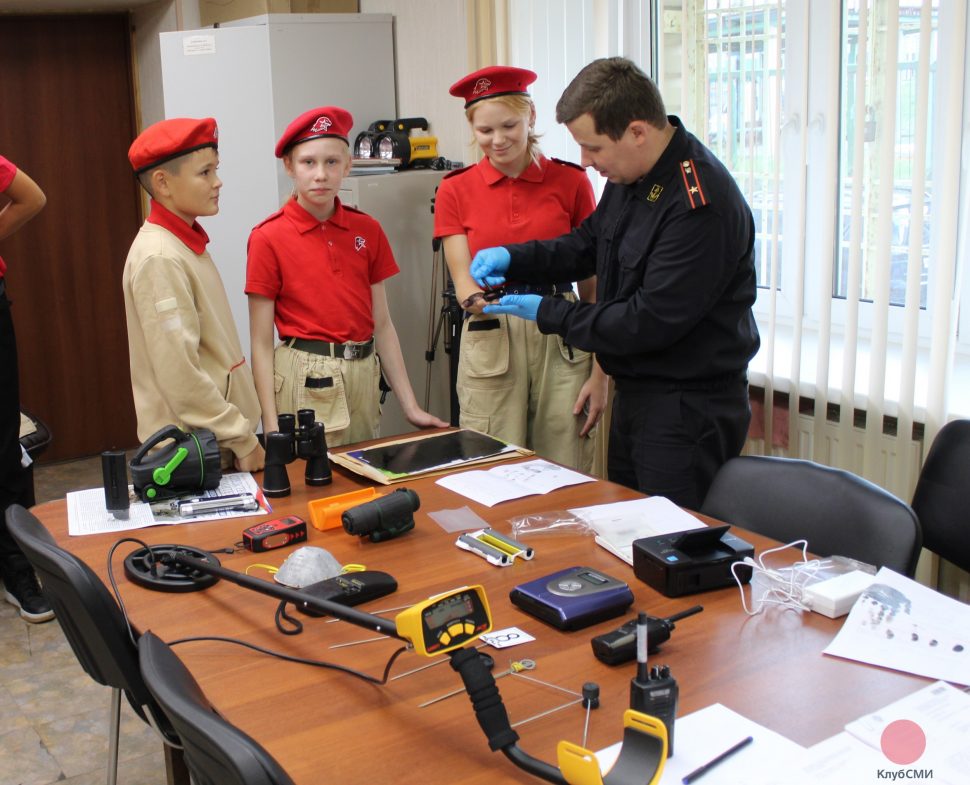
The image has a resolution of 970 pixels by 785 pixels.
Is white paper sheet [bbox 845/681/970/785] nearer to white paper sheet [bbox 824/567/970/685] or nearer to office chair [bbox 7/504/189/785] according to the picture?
white paper sheet [bbox 824/567/970/685]

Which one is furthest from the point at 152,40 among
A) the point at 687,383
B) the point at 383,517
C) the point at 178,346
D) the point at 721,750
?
the point at 721,750

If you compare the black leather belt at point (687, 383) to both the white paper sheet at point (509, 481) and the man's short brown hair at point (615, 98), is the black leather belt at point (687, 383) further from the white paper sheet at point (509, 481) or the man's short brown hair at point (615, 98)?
the man's short brown hair at point (615, 98)

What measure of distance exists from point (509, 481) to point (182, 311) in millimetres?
821

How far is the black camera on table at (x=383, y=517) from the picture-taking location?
6.22 feet

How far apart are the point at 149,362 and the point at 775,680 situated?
1.57 metres

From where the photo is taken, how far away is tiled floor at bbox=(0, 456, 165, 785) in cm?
254

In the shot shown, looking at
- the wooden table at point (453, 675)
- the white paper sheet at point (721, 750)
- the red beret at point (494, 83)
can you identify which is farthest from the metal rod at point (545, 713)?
the red beret at point (494, 83)

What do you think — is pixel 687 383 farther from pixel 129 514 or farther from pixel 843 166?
pixel 129 514

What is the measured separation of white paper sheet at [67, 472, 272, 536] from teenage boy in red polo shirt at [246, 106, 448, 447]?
0.45m

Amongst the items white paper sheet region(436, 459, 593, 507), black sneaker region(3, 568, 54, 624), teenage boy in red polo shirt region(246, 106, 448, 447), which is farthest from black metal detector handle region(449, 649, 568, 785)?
black sneaker region(3, 568, 54, 624)

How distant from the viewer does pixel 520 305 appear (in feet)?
9.03

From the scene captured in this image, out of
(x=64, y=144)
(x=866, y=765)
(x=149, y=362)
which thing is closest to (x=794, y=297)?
(x=149, y=362)

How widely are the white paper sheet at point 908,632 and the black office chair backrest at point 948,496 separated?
0.60m

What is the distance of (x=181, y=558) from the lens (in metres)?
1.78
